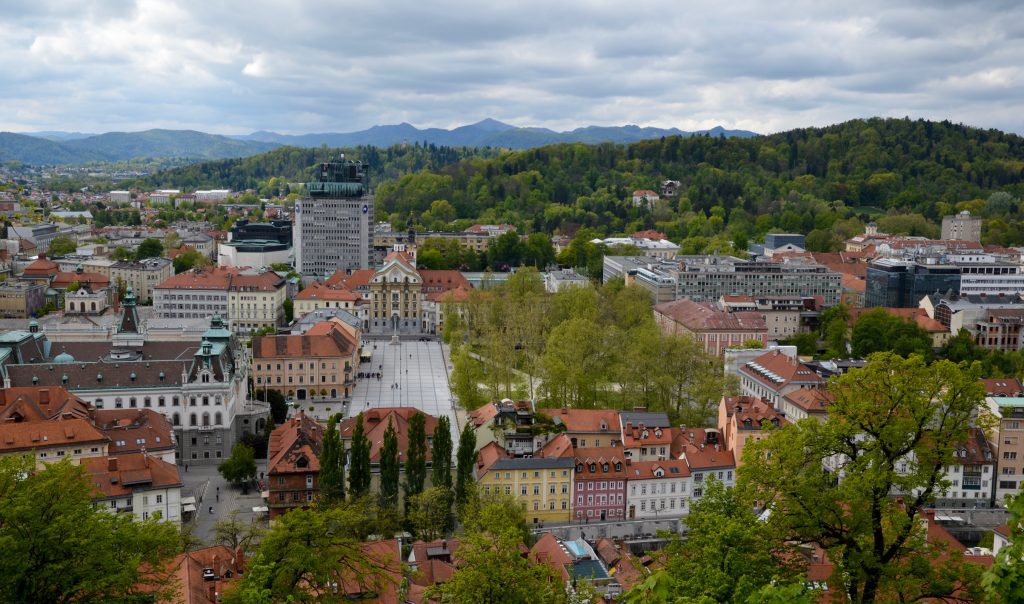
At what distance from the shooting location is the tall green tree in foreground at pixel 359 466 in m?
40.6

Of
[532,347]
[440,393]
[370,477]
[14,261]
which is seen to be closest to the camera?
[370,477]

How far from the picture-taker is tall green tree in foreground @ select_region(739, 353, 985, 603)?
1909cm

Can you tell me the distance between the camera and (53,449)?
42719 mm

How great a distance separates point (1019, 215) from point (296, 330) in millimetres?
120244

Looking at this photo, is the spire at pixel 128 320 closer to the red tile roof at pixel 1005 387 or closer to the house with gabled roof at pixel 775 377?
the house with gabled roof at pixel 775 377

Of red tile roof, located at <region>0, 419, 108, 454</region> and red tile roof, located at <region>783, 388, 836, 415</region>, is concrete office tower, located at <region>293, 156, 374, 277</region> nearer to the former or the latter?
red tile roof, located at <region>783, 388, 836, 415</region>

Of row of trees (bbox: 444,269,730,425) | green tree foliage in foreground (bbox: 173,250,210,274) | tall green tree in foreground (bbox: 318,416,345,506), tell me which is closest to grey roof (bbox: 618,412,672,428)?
row of trees (bbox: 444,269,730,425)

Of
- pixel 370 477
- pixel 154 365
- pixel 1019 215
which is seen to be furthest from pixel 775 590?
pixel 1019 215

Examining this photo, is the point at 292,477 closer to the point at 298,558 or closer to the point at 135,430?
the point at 135,430

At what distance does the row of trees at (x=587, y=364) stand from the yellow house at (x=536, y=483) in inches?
496

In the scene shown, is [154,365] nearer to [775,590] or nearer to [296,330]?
[296,330]

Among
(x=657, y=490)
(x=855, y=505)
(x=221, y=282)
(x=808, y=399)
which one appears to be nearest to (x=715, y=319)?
(x=808, y=399)

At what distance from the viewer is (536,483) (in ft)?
143

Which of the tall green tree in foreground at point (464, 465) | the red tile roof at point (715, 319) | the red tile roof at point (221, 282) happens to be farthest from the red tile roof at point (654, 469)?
the red tile roof at point (221, 282)
